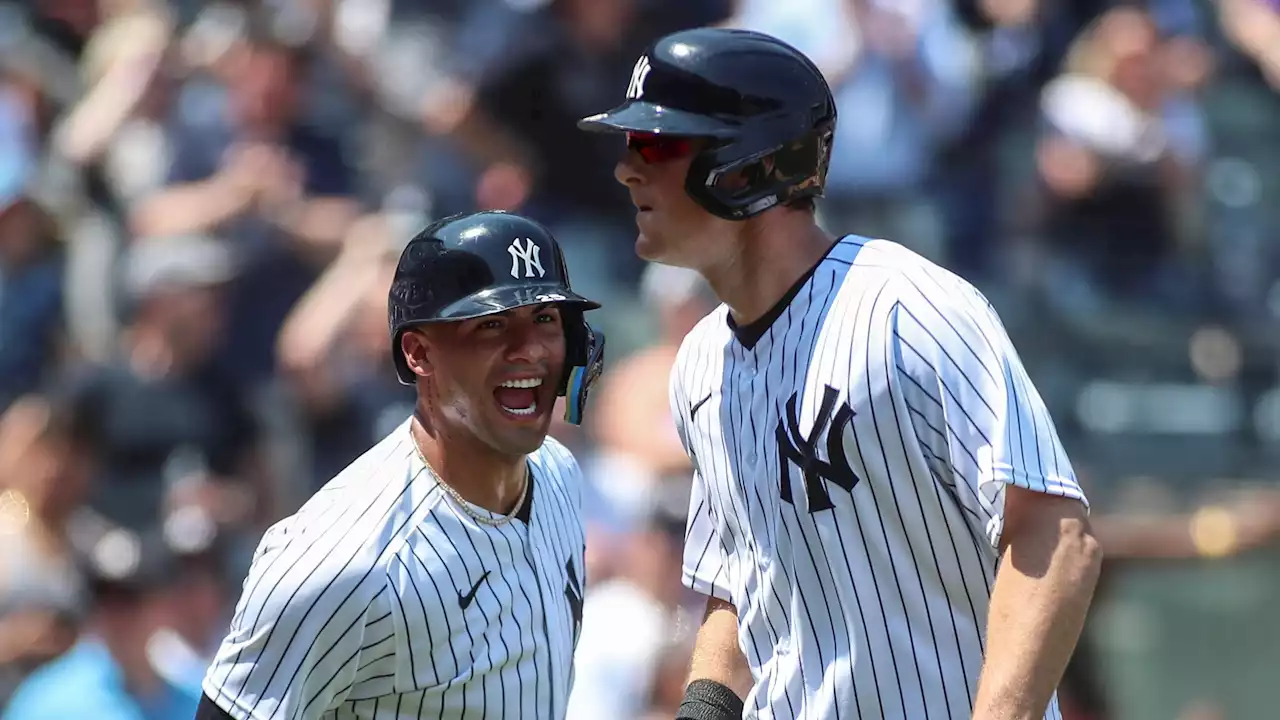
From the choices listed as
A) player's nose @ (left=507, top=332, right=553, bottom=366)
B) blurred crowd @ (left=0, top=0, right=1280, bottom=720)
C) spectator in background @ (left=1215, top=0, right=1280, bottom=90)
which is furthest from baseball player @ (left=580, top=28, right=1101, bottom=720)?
spectator in background @ (left=1215, top=0, right=1280, bottom=90)

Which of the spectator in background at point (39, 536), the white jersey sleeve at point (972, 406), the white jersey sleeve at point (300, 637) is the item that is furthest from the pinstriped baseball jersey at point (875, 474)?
the spectator in background at point (39, 536)

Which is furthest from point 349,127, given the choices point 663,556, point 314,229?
point 663,556

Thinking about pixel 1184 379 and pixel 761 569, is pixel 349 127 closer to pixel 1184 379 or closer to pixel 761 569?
pixel 1184 379

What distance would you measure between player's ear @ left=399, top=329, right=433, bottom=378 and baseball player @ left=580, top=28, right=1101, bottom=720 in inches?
18.5

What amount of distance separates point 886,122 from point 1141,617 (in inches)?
91.9

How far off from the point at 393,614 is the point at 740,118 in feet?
3.61

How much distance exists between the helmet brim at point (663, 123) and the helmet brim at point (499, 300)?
337 millimetres

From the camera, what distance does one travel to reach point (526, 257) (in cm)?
341

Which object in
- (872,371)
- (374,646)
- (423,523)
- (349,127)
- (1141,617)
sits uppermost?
(349,127)

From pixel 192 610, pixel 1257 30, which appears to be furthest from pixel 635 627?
pixel 1257 30

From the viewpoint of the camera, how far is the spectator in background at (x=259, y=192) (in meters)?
7.03

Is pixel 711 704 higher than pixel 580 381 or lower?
lower

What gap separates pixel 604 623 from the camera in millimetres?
5805

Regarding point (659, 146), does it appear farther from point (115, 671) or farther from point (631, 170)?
point (115, 671)
